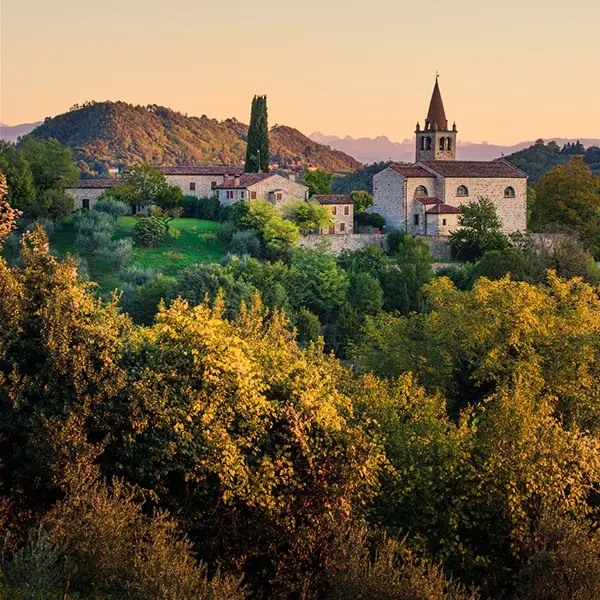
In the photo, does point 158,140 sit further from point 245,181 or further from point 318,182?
point 245,181

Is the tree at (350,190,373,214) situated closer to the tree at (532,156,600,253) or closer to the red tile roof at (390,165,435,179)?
the red tile roof at (390,165,435,179)

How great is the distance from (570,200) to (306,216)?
1850cm

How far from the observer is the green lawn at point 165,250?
172ft

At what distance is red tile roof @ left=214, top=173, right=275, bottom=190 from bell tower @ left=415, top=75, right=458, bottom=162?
562 inches

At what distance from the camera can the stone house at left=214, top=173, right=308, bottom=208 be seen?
6175cm

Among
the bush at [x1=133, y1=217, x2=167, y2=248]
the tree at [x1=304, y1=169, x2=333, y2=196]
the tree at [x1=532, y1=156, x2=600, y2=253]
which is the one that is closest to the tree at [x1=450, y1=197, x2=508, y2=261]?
the tree at [x1=532, y1=156, x2=600, y2=253]

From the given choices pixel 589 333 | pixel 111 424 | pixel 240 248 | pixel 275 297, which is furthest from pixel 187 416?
pixel 240 248

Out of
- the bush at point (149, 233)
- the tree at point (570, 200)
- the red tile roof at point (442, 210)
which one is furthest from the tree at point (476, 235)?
the bush at point (149, 233)

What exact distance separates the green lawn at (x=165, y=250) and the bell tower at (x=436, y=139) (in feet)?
63.1

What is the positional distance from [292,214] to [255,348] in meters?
41.5

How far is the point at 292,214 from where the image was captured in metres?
60.6

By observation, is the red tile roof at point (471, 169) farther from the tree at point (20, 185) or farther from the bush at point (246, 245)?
the tree at point (20, 185)

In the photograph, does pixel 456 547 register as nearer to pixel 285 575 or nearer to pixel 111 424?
pixel 285 575

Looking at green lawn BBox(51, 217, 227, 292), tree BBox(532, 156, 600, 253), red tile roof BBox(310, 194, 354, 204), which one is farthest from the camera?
tree BBox(532, 156, 600, 253)
